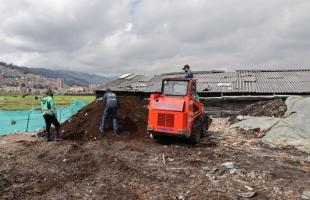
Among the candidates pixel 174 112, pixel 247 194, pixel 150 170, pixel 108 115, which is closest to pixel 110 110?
pixel 108 115

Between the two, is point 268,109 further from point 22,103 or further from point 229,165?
point 22,103

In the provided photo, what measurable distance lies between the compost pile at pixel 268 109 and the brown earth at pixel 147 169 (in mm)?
3798

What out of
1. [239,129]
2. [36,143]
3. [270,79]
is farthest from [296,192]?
[270,79]

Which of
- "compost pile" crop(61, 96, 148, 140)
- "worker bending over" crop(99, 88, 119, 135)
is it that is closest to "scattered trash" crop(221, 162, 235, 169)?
"compost pile" crop(61, 96, 148, 140)

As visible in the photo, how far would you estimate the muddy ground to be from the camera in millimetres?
5258

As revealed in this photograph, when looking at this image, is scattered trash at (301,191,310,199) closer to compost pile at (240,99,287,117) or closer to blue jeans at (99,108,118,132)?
blue jeans at (99,108,118,132)

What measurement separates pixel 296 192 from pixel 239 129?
682 centimetres

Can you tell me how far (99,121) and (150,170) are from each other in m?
5.23

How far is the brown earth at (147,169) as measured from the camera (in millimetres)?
5277

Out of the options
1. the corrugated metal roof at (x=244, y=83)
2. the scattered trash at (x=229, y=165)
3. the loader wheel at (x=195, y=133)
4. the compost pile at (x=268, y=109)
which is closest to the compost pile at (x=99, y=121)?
the loader wheel at (x=195, y=133)

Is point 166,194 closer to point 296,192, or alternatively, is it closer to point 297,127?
point 296,192

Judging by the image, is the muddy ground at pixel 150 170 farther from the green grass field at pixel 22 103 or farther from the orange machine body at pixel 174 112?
the green grass field at pixel 22 103

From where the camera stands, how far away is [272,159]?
7.70 meters

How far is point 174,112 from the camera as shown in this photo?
28.0 ft
